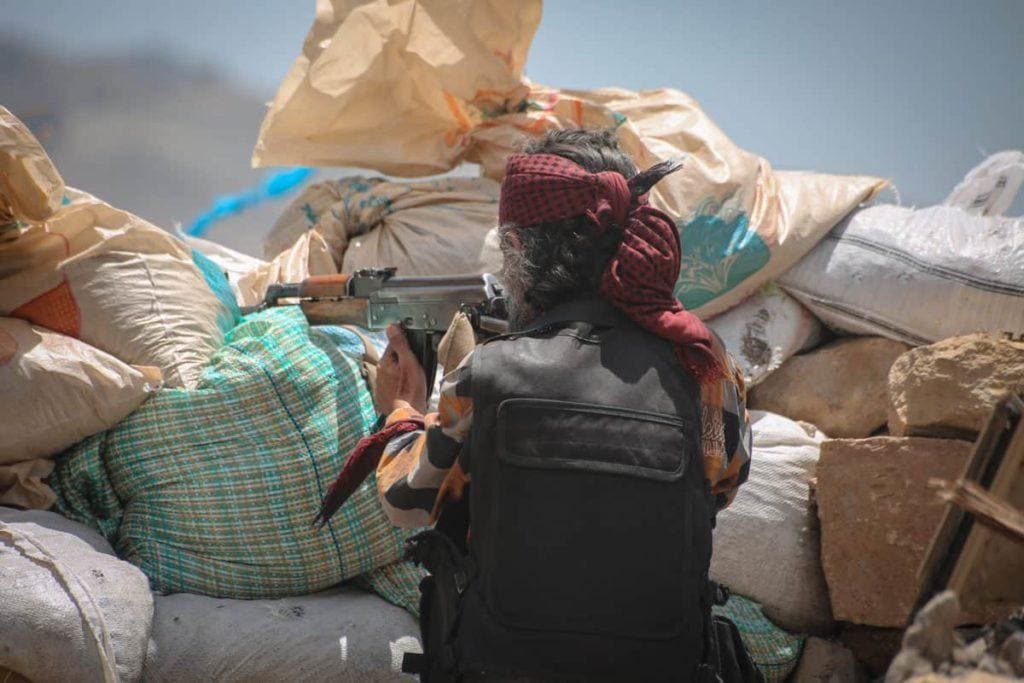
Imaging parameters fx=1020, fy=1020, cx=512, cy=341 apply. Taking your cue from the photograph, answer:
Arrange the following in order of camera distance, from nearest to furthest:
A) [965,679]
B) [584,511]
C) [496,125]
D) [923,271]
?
[965,679] → [584,511] → [923,271] → [496,125]

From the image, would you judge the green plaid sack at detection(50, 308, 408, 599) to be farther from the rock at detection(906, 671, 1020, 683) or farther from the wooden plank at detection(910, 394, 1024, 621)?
the rock at detection(906, 671, 1020, 683)

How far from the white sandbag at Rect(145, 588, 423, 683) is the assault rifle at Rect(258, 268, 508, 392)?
60 cm

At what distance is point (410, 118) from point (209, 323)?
0.98 m

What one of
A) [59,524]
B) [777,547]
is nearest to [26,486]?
[59,524]

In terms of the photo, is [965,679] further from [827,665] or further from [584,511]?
[827,665]

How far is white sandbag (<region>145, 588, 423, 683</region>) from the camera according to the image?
213 centimetres

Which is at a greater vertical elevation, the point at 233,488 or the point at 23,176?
the point at 23,176

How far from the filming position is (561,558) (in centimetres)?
155

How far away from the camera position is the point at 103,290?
2.41 meters

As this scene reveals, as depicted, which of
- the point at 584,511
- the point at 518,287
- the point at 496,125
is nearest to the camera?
the point at 584,511

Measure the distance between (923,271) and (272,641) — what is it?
1836mm

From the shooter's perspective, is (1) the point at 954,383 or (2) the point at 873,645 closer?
(1) the point at 954,383

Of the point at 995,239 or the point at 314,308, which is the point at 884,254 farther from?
the point at 314,308

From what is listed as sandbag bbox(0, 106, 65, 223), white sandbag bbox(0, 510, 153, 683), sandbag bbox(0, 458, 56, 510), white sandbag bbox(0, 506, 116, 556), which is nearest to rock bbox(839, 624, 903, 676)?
white sandbag bbox(0, 510, 153, 683)
